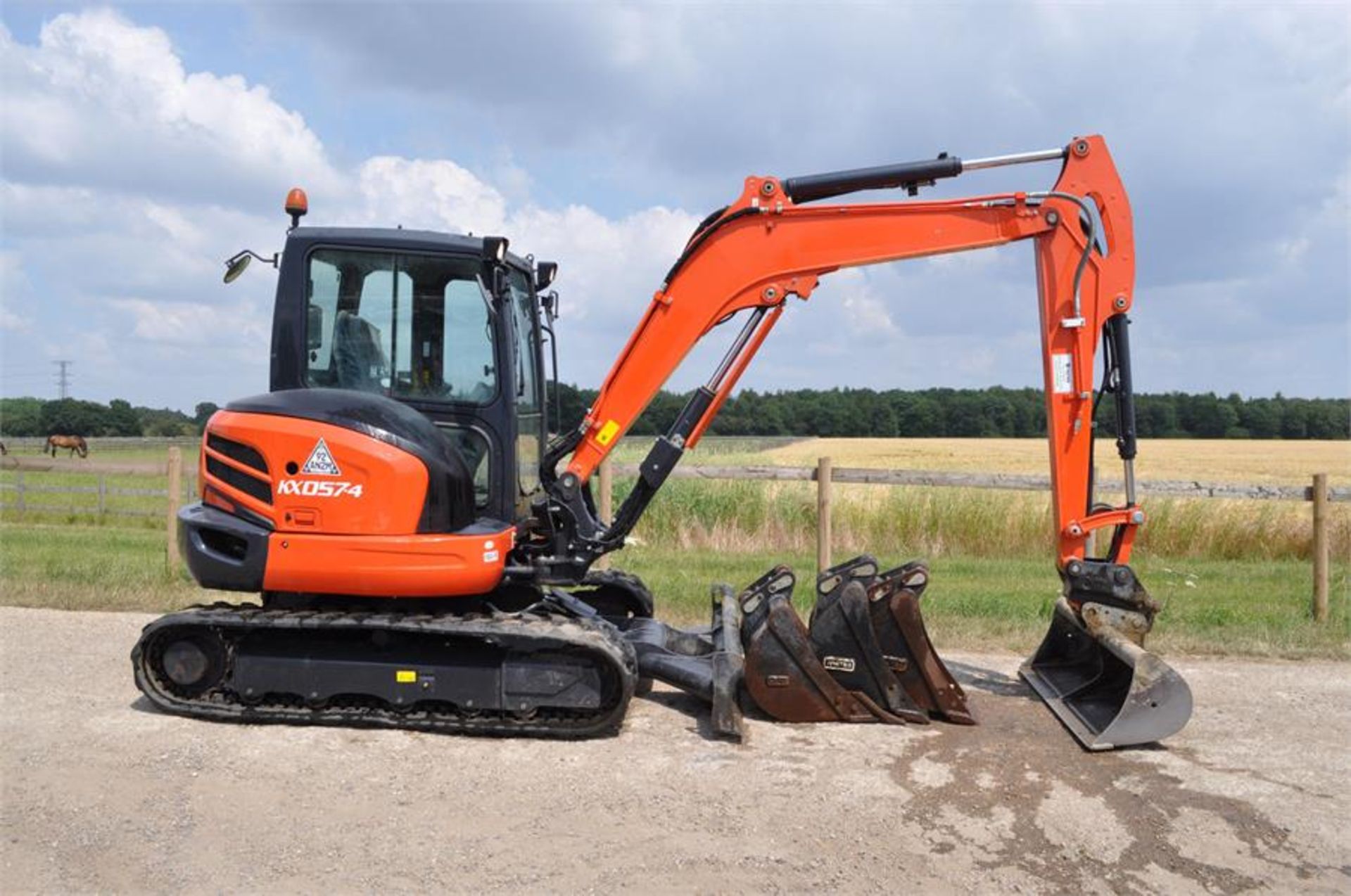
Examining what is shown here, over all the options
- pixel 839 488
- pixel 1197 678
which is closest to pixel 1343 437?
pixel 839 488

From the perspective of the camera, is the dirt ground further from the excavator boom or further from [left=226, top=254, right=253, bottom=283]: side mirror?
[left=226, top=254, right=253, bottom=283]: side mirror

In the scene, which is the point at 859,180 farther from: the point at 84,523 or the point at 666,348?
the point at 84,523

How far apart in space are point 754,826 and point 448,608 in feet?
8.16

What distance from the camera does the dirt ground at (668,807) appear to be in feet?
15.4

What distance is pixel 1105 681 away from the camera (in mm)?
7109

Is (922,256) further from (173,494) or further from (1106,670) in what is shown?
(173,494)

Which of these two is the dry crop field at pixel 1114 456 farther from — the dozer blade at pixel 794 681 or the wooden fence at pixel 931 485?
the dozer blade at pixel 794 681

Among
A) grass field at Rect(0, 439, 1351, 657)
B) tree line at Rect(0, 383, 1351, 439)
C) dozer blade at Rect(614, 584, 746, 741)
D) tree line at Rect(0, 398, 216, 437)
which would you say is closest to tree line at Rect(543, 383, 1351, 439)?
tree line at Rect(0, 383, 1351, 439)

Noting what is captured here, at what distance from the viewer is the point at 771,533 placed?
52.5ft

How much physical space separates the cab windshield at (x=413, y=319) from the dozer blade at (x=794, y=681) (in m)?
2.16

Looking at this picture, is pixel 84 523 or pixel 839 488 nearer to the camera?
pixel 839 488

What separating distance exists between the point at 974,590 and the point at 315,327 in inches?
311

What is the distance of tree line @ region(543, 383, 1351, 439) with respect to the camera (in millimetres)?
52125

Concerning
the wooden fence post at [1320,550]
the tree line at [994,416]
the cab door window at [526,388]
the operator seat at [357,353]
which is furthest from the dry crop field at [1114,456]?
the operator seat at [357,353]
